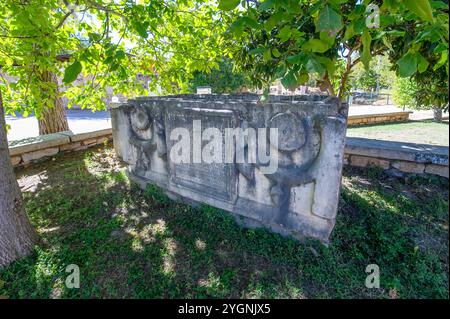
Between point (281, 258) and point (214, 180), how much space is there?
1.18 m

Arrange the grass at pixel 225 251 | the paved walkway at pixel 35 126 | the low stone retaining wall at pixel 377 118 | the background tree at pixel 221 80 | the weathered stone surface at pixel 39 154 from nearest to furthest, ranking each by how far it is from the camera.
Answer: the grass at pixel 225 251, the weathered stone surface at pixel 39 154, the low stone retaining wall at pixel 377 118, the paved walkway at pixel 35 126, the background tree at pixel 221 80

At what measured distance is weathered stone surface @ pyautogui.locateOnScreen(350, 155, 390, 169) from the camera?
391cm

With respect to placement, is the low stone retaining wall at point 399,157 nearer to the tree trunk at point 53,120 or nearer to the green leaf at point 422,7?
the green leaf at point 422,7

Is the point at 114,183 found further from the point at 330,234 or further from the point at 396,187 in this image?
the point at 396,187

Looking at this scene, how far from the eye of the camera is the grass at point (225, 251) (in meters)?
2.15

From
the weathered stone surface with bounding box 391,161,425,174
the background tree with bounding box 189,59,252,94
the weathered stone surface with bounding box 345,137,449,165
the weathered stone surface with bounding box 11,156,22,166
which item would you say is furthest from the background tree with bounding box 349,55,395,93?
the weathered stone surface with bounding box 11,156,22,166

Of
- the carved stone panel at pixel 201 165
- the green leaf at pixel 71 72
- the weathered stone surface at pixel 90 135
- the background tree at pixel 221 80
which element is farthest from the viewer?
the background tree at pixel 221 80

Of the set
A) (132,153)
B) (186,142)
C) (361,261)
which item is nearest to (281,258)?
(361,261)

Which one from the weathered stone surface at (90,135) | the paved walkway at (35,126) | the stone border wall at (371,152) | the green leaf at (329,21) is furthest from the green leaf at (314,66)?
the paved walkway at (35,126)

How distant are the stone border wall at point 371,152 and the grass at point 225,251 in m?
0.23

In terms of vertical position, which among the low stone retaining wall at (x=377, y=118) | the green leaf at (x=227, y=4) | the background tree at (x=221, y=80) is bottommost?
the low stone retaining wall at (x=377, y=118)

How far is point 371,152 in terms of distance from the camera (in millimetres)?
3971
